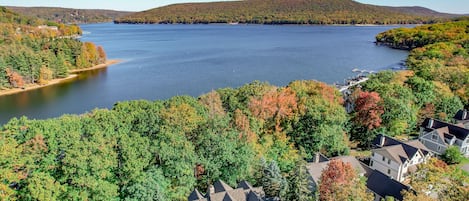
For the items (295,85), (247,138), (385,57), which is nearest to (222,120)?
(247,138)

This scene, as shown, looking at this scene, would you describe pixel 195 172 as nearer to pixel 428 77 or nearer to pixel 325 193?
pixel 325 193

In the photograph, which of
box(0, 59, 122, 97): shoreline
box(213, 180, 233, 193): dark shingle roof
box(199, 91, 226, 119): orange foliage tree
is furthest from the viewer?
→ box(0, 59, 122, 97): shoreline

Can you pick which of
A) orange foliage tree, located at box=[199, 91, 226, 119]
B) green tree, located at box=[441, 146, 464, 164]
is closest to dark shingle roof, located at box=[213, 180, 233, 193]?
orange foliage tree, located at box=[199, 91, 226, 119]

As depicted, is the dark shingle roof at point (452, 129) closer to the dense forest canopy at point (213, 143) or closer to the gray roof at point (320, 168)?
the dense forest canopy at point (213, 143)

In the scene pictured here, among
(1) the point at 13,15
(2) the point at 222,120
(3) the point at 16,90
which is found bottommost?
(3) the point at 16,90

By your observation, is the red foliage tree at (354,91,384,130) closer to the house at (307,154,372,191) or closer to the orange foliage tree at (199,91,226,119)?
the house at (307,154,372,191)

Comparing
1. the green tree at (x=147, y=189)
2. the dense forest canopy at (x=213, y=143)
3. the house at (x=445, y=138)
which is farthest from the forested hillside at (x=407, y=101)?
the green tree at (x=147, y=189)

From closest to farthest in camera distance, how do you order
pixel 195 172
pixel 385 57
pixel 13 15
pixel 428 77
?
pixel 195 172 < pixel 428 77 < pixel 385 57 < pixel 13 15
